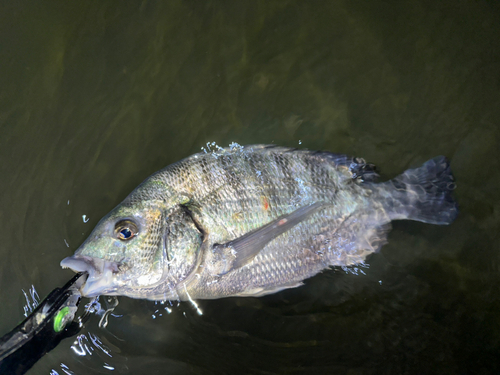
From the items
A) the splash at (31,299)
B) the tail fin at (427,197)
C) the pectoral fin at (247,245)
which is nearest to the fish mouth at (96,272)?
the pectoral fin at (247,245)

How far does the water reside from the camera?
254cm

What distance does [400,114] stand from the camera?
2.75 m

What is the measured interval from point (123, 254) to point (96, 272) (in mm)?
195

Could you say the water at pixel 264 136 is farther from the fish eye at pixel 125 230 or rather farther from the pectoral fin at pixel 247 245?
the fish eye at pixel 125 230

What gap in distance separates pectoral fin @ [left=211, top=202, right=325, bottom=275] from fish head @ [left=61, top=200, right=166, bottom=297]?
386 millimetres

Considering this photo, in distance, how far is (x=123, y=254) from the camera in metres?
1.96

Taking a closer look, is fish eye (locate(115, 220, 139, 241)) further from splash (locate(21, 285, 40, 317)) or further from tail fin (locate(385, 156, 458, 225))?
tail fin (locate(385, 156, 458, 225))

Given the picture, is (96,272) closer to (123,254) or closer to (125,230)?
(123,254)

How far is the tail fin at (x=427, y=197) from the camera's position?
2422mm

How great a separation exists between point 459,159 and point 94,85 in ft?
11.3

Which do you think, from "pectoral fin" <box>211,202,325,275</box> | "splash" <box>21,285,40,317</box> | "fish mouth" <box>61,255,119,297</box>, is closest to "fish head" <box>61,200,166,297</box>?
"fish mouth" <box>61,255,119,297</box>

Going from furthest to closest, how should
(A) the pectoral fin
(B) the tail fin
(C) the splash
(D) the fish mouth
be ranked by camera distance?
(C) the splash → (B) the tail fin → (A) the pectoral fin → (D) the fish mouth

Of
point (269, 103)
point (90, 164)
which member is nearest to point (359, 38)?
point (269, 103)

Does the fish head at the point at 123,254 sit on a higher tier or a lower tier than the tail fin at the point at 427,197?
lower
